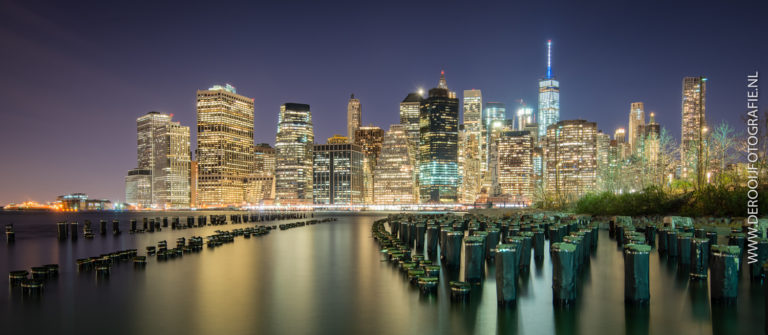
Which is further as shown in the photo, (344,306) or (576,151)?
(576,151)

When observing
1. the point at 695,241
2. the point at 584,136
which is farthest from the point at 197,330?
the point at 584,136

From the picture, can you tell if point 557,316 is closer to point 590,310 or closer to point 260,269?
point 590,310

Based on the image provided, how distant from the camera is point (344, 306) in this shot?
12000 mm

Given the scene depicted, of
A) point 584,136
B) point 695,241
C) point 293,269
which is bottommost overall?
point 293,269

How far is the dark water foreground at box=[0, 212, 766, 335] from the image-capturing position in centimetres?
973

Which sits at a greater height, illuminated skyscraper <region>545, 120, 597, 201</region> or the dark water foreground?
illuminated skyscraper <region>545, 120, 597, 201</region>

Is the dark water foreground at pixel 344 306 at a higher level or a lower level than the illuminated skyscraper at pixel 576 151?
lower

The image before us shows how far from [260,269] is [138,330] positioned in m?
9.01

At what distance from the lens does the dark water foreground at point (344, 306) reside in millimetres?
9734

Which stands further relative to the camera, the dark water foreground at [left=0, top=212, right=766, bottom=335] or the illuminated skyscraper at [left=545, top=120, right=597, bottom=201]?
the illuminated skyscraper at [left=545, top=120, right=597, bottom=201]

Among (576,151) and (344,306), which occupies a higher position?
(576,151)

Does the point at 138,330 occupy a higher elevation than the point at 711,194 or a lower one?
lower

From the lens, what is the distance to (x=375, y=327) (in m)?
10.0

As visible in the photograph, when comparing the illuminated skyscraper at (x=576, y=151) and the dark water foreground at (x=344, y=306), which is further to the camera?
the illuminated skyscraper at (x=576, y=151)
